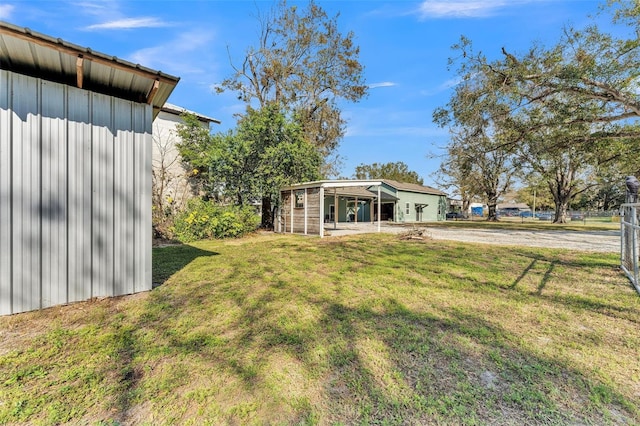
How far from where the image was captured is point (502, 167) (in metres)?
27.4

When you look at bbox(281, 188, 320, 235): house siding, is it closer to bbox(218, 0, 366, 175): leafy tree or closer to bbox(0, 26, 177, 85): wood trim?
bbox(218, 0, 366, 175): leafy tree

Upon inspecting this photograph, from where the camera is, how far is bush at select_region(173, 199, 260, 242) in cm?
1070

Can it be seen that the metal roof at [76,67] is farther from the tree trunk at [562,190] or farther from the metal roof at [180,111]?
the tree trunk at [562,190]

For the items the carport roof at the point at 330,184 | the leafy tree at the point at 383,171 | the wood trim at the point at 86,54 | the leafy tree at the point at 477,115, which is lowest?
the carport roof at the point at 330,184

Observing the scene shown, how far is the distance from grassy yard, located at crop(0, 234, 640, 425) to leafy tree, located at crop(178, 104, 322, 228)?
8312 millimetres

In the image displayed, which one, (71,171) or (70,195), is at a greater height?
(71,171)

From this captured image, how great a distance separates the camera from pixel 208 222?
11000 mm

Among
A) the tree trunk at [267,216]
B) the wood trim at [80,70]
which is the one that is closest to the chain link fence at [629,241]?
the wood trim at [80,70]

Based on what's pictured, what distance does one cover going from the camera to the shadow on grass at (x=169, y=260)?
5.13 m

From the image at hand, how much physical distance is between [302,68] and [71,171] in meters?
15.0

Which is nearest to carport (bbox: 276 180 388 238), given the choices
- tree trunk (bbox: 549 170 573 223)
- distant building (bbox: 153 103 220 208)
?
distant building (bbox: 153 103 220 208)

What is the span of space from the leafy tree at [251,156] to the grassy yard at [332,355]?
8.31 m

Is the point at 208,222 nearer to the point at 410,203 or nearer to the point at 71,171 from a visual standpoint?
the point at 71,171

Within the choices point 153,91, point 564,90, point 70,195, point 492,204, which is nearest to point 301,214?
point 153,91
